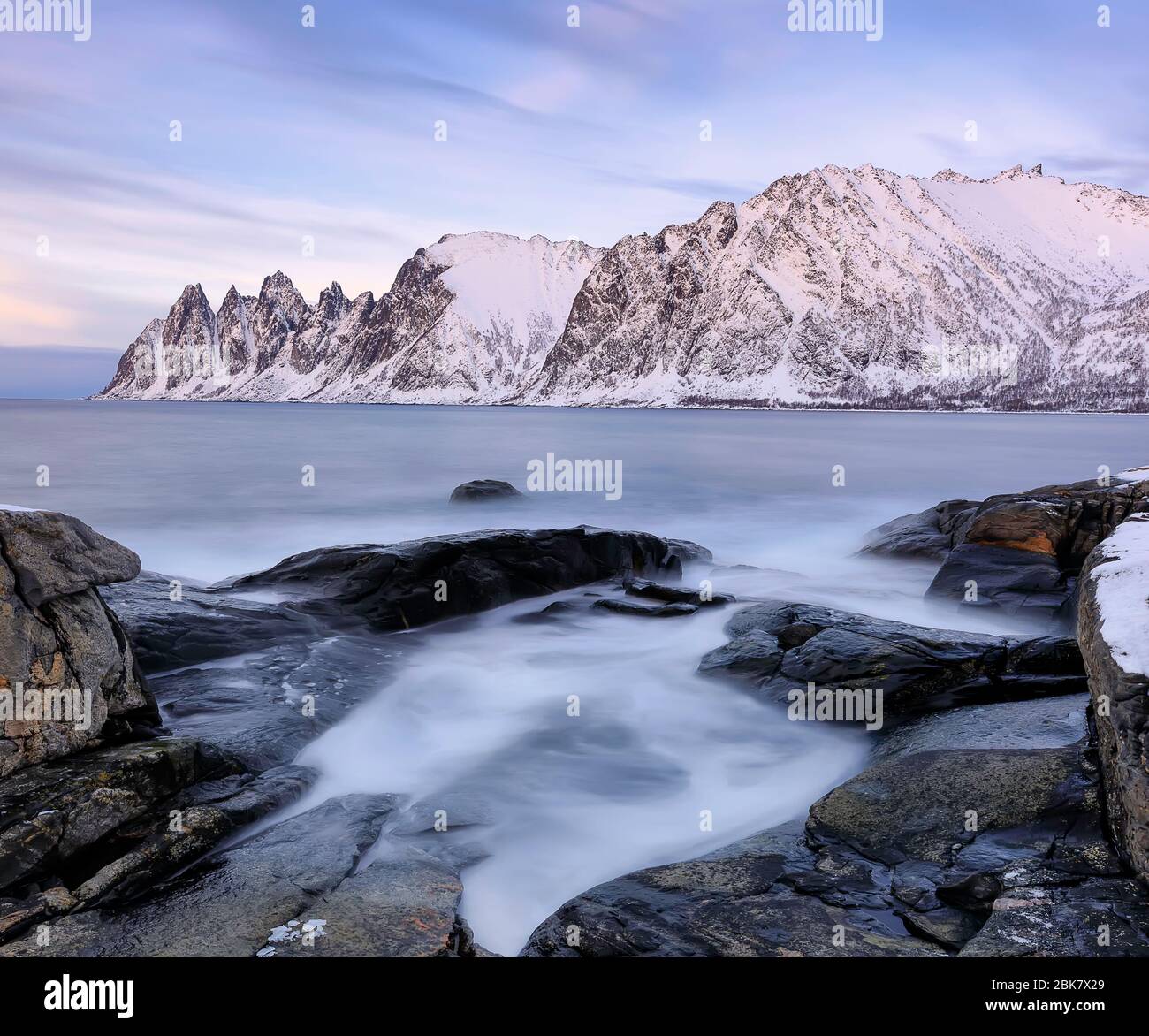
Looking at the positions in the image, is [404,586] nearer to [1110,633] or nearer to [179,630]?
[179,630]

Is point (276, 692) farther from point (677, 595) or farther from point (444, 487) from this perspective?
point (444, 487)

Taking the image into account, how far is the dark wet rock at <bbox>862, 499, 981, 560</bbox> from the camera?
15.0 metres

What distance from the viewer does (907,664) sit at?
7781mm

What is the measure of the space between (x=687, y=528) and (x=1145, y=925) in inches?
749

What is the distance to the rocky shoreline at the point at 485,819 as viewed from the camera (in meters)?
4.21

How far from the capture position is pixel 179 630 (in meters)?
8.99

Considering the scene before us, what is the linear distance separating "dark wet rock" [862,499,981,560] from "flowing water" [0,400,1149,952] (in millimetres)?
405

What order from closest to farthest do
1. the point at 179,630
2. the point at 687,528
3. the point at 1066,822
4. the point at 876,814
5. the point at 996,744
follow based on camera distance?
1. the point at 1066,822
2. the point at 876,814
3. the point at 996,744
4. the point at 179,630
5. the point at 687,528

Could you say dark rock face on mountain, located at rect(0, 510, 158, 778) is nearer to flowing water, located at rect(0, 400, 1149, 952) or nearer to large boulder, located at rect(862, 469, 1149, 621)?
flowing water, located at rect(0, 400, 1149, 952)

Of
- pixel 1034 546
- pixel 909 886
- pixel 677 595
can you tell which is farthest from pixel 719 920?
pixel 1034 546

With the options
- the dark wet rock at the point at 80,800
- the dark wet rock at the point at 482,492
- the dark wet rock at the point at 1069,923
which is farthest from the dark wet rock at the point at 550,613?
the dark wet rock at the point at 482,492

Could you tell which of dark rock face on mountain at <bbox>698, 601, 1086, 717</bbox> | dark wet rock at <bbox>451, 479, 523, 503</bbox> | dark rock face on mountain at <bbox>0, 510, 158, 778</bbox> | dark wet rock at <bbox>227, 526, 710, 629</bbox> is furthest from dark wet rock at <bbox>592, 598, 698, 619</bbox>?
dark wet rock at <bbox>451, 479, 523, 503</bbox>
